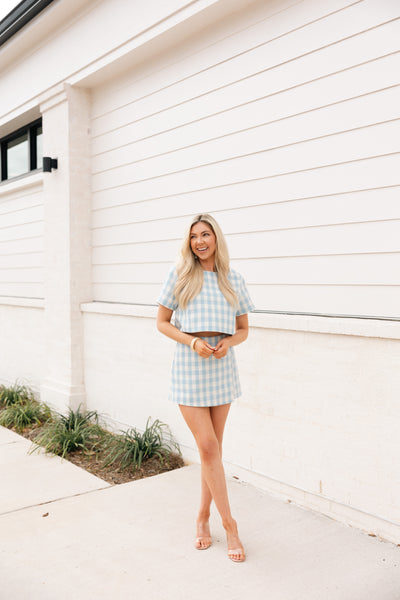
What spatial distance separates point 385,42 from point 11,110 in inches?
216

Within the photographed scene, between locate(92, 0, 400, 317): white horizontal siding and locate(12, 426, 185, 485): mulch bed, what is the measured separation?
1621mm

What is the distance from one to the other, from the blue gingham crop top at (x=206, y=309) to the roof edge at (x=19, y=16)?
4.52 m

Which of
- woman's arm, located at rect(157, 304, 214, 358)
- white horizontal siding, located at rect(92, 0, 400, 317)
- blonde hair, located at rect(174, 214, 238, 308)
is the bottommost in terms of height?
woman's arm, located at rect(157, 304, 214, 358)

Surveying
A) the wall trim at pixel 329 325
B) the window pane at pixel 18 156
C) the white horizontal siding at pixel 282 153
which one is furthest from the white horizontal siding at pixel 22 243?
the wall trim at pixel 329 325

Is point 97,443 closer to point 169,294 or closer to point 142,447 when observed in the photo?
point 142,447

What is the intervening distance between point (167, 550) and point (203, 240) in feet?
5.80

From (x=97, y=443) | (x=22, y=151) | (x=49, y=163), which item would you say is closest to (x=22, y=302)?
(x=49, y=163)

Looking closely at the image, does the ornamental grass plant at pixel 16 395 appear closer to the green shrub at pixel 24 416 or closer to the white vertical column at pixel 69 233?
the green shrub at pixel 24 416

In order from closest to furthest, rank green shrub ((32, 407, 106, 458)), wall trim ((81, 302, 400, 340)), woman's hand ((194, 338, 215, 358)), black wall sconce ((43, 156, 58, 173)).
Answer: woman's hand ((194, 338, 215, 358)), wall trim ((81, 302, 400, 340)), green shrub ((32, 407, 106, 458)), black wall sconce ((43, 156, 58, 173))

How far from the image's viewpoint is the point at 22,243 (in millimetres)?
7484

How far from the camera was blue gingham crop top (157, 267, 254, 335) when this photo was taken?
290cm

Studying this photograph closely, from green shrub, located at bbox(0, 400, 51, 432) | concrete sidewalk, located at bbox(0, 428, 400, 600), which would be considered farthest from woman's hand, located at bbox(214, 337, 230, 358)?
green shrub, located at bbox(0, 400, 51, 432)

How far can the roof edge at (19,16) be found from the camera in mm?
5953

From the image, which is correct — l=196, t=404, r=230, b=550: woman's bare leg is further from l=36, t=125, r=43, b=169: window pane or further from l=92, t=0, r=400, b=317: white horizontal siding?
l=36, t=125, r=43, b=169: window pane
